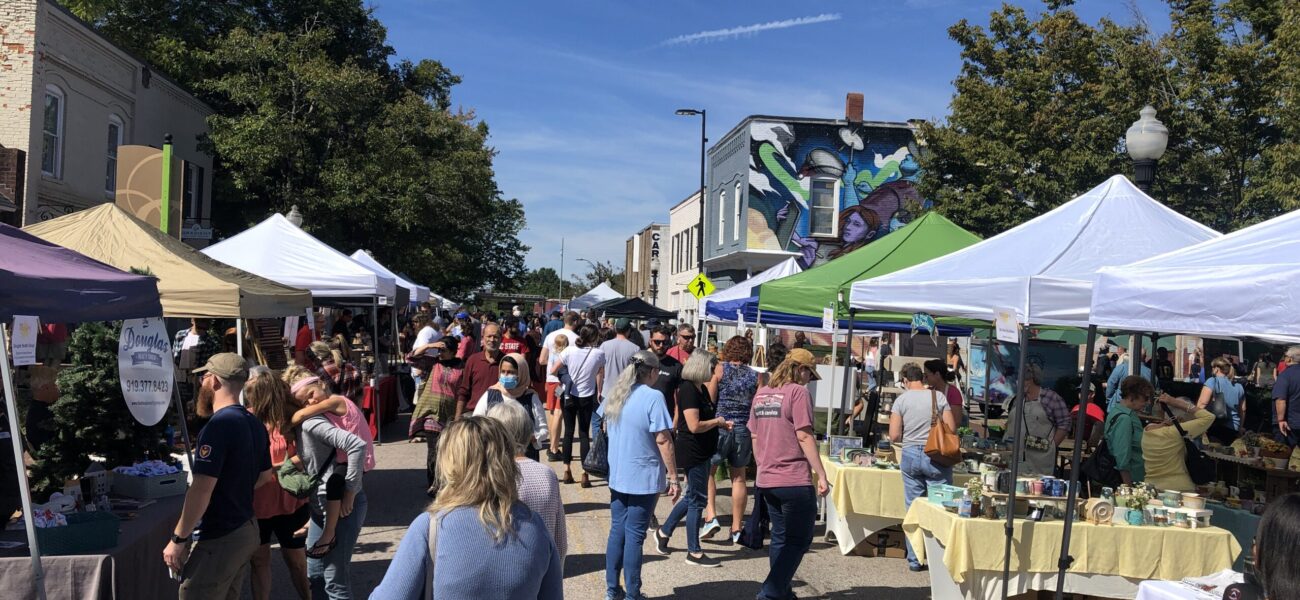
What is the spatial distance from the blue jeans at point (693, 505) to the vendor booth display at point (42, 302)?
4.22 metres

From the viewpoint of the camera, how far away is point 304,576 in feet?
18.9

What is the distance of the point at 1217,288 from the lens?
4629 mm

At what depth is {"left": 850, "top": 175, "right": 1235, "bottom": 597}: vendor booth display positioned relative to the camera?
6.40 meters

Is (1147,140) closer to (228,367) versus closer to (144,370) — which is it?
(228,367)

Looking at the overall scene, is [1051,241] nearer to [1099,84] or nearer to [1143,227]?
[1143,227]

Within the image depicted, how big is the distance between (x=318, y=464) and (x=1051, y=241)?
5470 millimetres

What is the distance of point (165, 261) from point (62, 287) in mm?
3968

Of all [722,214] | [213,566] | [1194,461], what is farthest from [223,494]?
[722,214]

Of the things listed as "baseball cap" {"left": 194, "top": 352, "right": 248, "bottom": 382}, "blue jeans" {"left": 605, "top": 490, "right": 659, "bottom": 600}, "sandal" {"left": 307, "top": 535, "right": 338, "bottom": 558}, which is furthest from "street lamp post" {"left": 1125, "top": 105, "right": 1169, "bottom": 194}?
"baseball cap" {"left": 194, "top": 352, "right": 248, "bottom": 382}

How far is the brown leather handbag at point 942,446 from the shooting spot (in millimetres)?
7355

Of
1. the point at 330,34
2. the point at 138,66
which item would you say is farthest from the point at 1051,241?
the point at 330,34

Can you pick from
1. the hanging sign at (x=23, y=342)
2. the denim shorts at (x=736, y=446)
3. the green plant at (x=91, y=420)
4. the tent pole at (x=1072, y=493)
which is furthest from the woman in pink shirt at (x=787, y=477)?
the hanging sign at (x=23, y=342)

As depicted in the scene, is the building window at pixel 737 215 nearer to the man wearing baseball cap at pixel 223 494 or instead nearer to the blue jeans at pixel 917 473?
the blue jeans at pixel 917 473

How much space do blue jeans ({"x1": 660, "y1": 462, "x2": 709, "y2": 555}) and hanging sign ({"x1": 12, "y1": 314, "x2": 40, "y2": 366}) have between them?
465 cm
